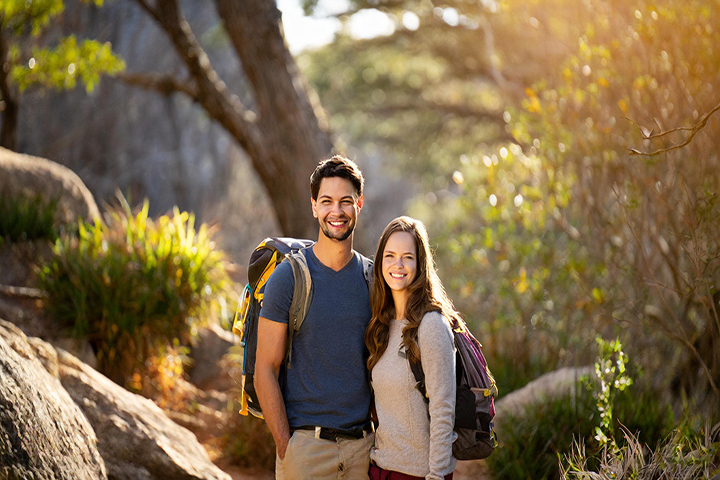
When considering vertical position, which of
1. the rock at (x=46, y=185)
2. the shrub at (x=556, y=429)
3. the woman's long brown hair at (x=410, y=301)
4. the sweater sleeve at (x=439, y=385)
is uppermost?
the rock at (x=46, y=185)

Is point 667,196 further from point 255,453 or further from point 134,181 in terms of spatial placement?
Result: point 134,181

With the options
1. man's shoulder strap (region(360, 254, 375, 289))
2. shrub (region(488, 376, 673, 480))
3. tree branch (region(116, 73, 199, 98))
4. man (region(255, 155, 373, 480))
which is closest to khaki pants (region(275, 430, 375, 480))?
man (region(255, 155, 373, 480))

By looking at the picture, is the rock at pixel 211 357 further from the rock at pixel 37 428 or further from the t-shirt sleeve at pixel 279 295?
the t-shirt sleeve at pixel 279 295

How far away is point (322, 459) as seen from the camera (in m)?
2.98

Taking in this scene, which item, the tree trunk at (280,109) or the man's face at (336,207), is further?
the tree trunk at (280,109)

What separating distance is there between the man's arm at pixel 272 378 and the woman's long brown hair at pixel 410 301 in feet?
1.36

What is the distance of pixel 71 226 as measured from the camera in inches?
289

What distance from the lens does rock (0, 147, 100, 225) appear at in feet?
24.1

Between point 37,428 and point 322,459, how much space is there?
4.22 ft

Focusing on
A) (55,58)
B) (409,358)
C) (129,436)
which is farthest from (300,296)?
(55,58)

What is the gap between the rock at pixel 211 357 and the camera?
7426mm

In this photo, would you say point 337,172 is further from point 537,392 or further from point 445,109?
point 445,109

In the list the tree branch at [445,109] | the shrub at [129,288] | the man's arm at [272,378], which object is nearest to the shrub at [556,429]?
the man's arm at [272,378]

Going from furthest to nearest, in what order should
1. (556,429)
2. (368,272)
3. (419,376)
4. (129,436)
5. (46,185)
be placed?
(46,185) < (556,429) < (129,436) < (368,272) < (419,376)
